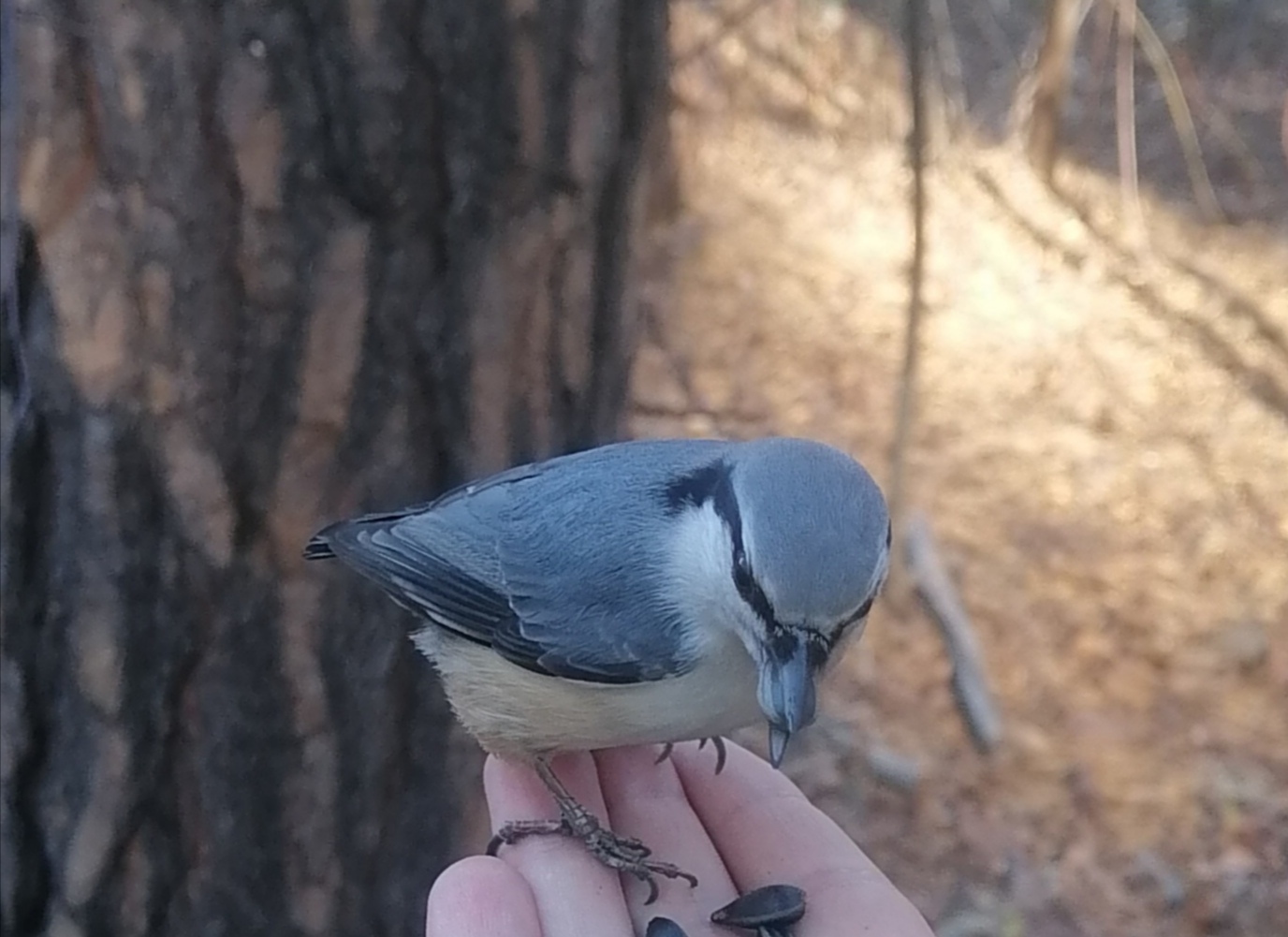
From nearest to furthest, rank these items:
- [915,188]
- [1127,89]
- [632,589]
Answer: [632,589]
[915,188]
[1127,89]

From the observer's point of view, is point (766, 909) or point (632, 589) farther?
point (766, 909)

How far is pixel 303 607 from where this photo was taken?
1.46m

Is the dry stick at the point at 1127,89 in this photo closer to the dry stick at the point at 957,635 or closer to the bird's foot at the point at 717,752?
the dry stick at the point at 957,635

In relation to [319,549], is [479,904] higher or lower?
lower

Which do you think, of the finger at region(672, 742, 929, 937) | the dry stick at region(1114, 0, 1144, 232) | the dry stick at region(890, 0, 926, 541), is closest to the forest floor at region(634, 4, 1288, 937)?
the dry stick at region(1114, 0, 1144, 232)

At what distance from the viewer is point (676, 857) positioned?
1439 millimetres

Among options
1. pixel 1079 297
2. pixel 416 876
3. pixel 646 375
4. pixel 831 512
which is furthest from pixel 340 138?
pixel 1079 297

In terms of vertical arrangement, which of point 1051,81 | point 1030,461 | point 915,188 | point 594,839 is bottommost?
point 594,839

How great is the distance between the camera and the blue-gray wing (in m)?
1.22

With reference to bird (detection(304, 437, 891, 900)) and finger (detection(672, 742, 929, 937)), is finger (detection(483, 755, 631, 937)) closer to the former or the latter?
bird (detection(304, 437, 891, 900))

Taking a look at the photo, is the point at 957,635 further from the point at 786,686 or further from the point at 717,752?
the point at 786,686

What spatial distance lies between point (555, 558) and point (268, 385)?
36cm

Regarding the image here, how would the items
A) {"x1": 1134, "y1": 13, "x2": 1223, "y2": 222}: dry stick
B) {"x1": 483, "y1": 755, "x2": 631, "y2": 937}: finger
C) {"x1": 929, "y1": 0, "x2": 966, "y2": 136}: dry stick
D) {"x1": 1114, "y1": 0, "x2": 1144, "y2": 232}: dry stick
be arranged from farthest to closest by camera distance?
1. {"x1": 929, "y1": 0, "x2": 966, "y2": 136}: dry stick
2. {"x1": 1134, "y1": 13, "x2": 1223, "y2": 222}: dry stick
3. {"x1": 1114, "y1": 0, "x2": 1144, "y2": 232}: dry stick
4. {"x1": 483, "y1": 755, "x2": 631, "y2": 937}: finger

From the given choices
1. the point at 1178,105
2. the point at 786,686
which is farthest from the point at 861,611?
the point at 1178,105
